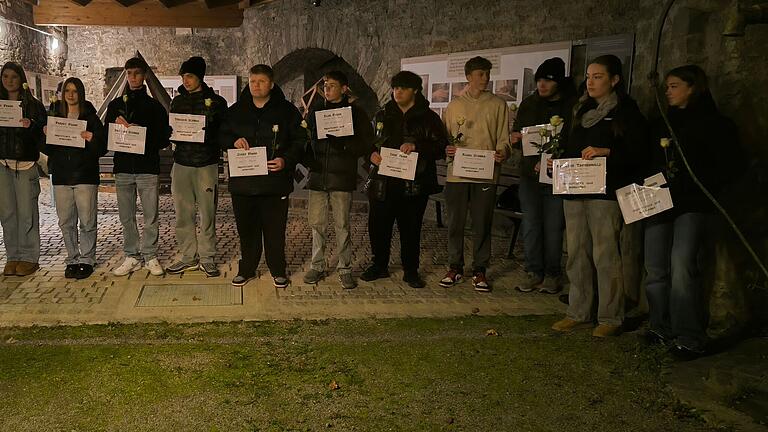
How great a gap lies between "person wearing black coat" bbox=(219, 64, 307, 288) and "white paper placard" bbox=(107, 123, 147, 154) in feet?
2.29

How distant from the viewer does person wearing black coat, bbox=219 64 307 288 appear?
5422 mm

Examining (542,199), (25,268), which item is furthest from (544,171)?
(25,268)

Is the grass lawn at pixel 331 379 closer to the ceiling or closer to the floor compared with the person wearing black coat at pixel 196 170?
closer to the floor

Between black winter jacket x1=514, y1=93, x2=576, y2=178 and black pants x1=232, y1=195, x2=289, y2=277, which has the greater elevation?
black winter jacket x1=514, y1=93, x2=576, y2=178

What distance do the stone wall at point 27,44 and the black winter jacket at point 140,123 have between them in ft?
24.4

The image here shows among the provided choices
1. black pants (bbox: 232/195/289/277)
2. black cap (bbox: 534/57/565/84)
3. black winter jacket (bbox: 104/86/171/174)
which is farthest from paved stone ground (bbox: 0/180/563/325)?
black cap (bbox: 534/57/565/84)

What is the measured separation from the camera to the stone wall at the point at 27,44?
38.1 feet

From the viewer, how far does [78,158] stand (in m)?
5.60

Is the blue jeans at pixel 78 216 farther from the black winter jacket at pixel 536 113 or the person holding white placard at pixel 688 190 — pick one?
the person holding white placard at pixel 688 190

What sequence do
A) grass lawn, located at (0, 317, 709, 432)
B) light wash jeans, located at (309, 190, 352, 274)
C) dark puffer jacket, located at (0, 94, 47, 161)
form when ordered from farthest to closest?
light wash jeans, located at (309, 190, 352, 274) < dark puffer jacket, located at (0, 94, 47, 161) < grass lawn, located at (0, 317, 709, 432)

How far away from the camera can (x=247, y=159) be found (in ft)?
17.6

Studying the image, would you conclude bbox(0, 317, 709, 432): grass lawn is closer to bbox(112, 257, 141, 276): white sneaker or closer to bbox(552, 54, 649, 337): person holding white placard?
bbox(552, 54, 649, 337): person holding white placard

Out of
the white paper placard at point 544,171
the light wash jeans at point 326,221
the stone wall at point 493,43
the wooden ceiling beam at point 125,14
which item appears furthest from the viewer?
the wooden ceiling beam at point 125,14

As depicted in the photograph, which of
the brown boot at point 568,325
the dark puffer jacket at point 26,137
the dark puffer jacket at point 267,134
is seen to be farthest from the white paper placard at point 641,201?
the dark puffer jacket at point 26,137
